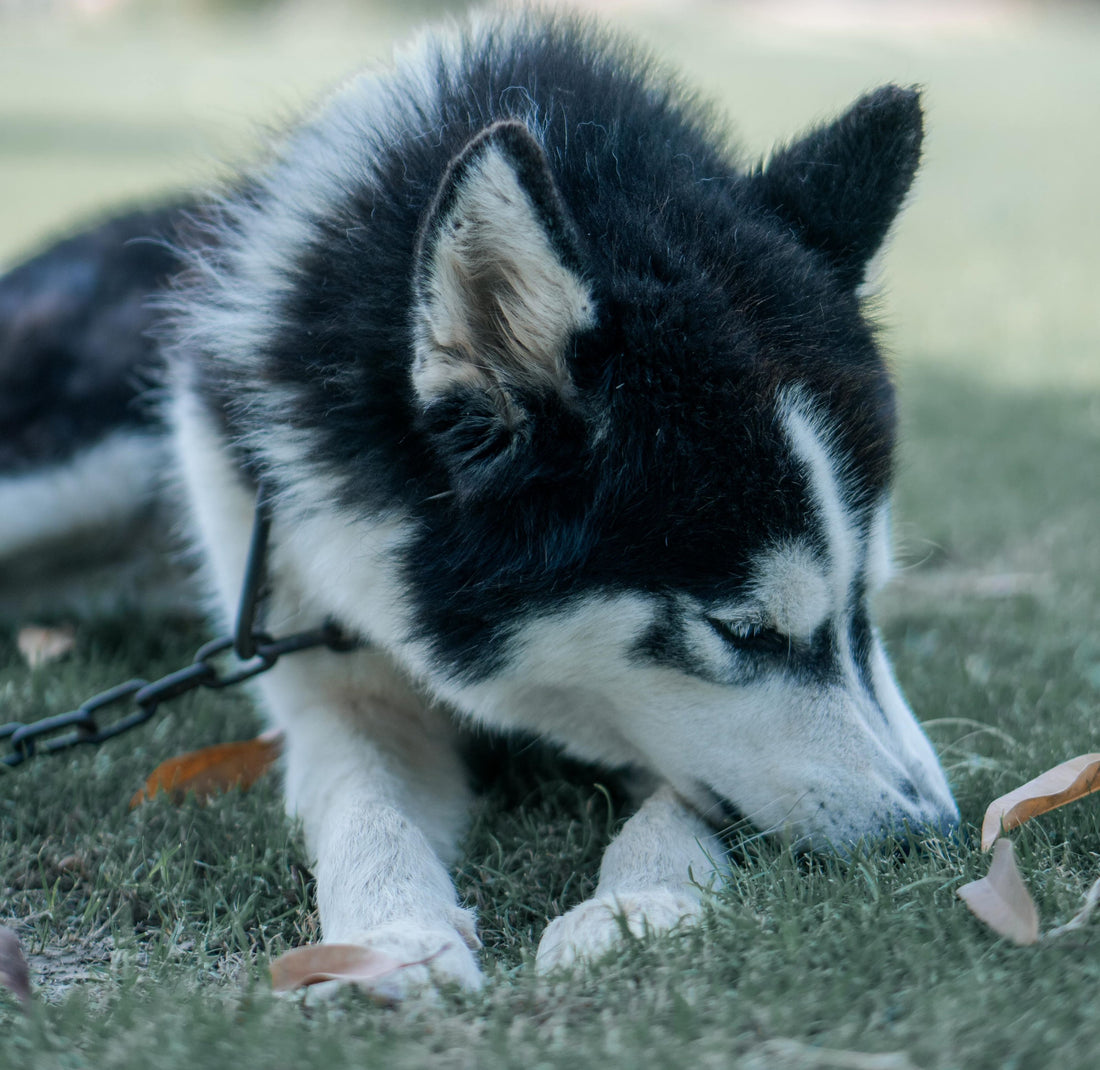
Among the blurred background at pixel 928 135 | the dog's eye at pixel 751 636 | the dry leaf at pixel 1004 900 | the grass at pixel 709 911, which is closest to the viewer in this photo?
the grass at pixel 709 911

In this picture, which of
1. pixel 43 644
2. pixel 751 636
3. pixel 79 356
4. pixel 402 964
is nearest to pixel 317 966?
pixel 402 964

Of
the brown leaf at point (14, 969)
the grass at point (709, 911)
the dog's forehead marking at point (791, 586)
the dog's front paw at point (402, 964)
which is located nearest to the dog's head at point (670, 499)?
the dog's forehead marking at point (791, 586)

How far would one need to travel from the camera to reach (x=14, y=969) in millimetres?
1776

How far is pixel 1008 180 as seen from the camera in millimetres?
13352

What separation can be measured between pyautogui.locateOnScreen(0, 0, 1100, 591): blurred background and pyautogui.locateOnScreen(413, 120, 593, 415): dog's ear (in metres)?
0.98

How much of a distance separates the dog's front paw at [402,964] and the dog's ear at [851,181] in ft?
5.14

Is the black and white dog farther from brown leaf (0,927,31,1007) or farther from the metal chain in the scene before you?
brown leaf (0,927,31,1007)

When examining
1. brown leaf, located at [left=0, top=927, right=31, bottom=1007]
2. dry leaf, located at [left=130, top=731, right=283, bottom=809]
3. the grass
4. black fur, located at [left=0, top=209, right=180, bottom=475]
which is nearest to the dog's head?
the grass

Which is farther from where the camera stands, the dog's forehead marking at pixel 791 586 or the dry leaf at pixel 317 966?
the dog's forehead marking at pixel 791 586

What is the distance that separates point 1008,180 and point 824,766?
42.5 ft

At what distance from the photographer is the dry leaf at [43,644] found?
3330 mm

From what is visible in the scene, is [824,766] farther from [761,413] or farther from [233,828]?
[233,828]

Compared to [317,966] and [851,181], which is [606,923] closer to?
[317,966]

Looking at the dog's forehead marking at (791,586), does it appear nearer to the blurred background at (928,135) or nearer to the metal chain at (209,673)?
the blurred background at (928,135)
